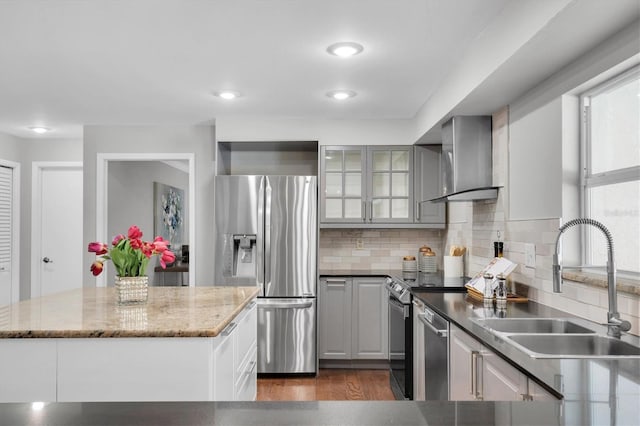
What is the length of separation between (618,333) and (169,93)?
3380 millimetres

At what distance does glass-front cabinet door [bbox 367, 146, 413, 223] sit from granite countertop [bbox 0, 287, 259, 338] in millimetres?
2013

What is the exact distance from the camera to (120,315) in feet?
7.66

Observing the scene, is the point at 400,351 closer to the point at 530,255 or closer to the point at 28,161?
the point at 530,255

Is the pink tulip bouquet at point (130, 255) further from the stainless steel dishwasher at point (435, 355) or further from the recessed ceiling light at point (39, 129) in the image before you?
the recessed ceiling light at point (39, 129)

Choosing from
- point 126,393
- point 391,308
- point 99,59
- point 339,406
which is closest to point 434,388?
point 391,308

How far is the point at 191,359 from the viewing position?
2.01 meters

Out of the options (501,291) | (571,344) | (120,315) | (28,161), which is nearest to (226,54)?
(120,315)

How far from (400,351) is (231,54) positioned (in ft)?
7.49

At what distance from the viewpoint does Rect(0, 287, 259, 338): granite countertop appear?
199 cm

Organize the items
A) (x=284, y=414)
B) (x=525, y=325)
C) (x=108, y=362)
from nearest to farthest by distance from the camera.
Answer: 1. (x=284, y=414)
2. (x=108, y=362)
3. (x=525, y=325)

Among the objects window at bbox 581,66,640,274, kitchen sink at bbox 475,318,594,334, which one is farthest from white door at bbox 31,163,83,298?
window at bbox 581,66,640,274

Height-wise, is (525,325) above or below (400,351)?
above

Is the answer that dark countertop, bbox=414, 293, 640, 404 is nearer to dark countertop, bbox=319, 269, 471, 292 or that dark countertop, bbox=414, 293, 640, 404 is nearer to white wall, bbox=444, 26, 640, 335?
white wall, bbox=444, 26, 640, 335

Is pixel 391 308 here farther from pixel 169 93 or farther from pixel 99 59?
pixel 99 59
